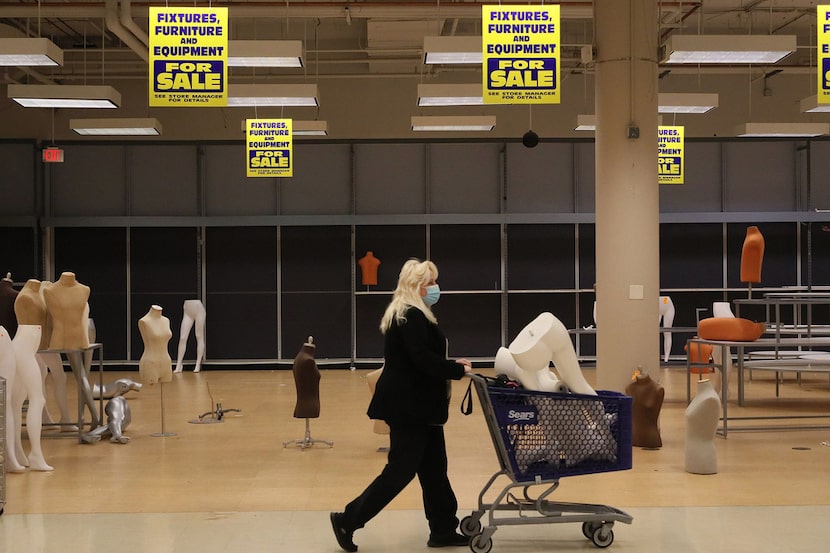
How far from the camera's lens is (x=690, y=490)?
6.63m

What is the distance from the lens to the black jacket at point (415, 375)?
489 centimetres

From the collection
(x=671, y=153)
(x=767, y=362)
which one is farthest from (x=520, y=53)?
(x=671, y=153)

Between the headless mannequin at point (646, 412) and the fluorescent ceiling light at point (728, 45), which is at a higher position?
the fluorescent ceiling light at point (728, 45)

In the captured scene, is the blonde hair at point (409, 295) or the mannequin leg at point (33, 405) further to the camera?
the mannequin leg at point (33, 405)

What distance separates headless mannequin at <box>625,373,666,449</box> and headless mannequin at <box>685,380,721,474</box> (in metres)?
1.06

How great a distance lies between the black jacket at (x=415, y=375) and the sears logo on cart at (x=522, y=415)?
316 millimetres

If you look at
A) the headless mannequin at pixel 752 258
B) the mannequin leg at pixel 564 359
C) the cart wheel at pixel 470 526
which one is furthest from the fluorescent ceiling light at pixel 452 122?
the cart wheel at pixel 470 526

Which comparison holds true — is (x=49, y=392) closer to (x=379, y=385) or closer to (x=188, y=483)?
(x=188, y=483)

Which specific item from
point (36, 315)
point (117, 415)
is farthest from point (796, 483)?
point (36, 315)


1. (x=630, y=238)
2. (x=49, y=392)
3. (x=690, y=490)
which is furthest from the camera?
(x=49, y=392)

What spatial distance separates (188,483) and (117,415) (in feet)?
7.95

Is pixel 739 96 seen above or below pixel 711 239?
above

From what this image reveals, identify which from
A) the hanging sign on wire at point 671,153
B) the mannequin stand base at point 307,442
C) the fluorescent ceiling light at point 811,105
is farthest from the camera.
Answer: the hanging sign on wire at point 671,153

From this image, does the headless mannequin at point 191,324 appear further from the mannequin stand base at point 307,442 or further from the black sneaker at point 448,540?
the black sneaker at point 448,540
